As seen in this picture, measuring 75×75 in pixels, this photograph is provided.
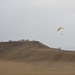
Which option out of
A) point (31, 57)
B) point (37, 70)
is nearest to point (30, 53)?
point (31, 57)

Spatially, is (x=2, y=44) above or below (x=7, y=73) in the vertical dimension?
above

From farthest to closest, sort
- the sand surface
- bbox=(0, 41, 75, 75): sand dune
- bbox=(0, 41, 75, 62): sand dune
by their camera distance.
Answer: bbox=(0, 41, 75, 62): sand dune < bbox=(0, 41, 75, 75): sand dune < the sand surface

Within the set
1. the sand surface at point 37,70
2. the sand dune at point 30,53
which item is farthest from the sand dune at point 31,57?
the sand surface at point 37,70

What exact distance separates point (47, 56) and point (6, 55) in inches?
289

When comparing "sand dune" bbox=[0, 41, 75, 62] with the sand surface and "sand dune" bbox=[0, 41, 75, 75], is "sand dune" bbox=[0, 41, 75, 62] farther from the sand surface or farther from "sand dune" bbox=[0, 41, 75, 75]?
the sand surface

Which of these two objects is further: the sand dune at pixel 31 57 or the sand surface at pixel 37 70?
the sand dune at pixel 31 57

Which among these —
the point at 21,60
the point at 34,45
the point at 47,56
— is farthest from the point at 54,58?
the point at 34,45

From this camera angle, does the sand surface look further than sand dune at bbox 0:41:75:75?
No

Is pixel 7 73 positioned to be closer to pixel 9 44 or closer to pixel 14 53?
pixel 14 53

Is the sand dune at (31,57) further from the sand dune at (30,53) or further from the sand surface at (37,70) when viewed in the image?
the sand surface at (37,70)

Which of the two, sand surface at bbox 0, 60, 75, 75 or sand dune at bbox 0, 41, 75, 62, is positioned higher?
sand dune at bbox 0, 41, 75, 62

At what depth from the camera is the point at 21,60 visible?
4159 cm

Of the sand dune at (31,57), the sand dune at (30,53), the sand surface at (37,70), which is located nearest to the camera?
the sand surface at (37,70)

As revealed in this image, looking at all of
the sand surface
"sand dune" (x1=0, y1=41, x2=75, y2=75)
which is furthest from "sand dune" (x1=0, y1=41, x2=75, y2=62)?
the sand surface
